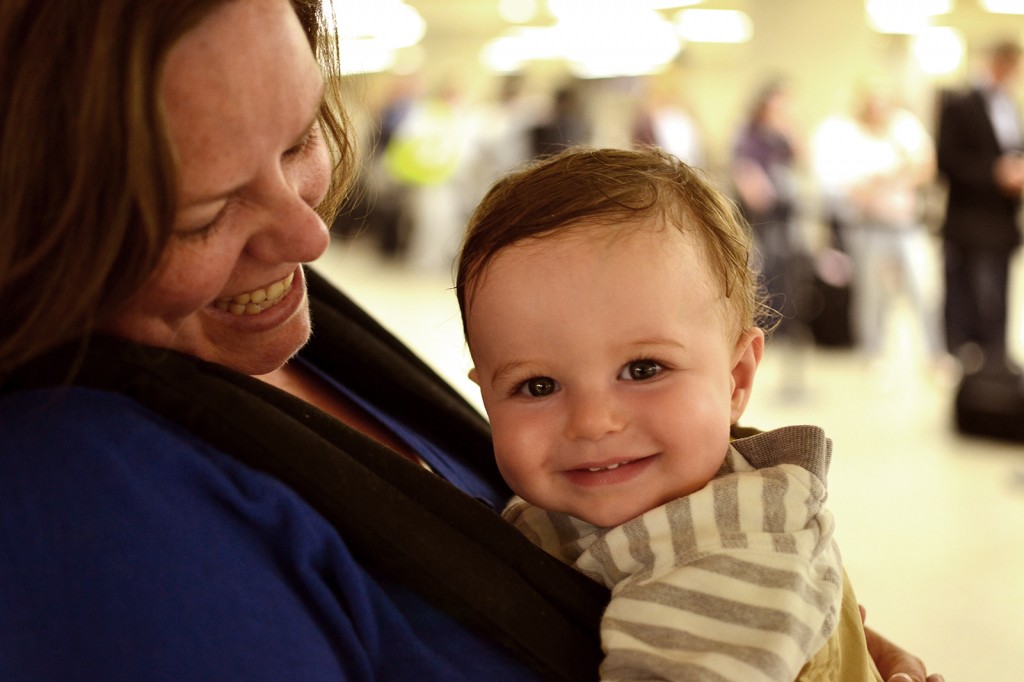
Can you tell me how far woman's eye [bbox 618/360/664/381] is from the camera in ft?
3.63

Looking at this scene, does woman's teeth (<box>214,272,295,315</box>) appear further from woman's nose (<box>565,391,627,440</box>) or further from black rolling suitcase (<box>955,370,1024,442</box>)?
black rolling suitcase (<box>955,370,1024,442</box>)

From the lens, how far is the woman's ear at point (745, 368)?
123cm

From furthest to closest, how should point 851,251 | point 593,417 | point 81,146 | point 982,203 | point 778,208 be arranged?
1. point 851,251
2. point 778,208
3. point 982,203
4. point 593,417
5. point 81,146

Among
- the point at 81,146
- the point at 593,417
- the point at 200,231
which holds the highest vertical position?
the point at 81,146

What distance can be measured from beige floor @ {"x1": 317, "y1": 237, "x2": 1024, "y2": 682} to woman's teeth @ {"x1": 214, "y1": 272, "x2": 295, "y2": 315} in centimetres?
97

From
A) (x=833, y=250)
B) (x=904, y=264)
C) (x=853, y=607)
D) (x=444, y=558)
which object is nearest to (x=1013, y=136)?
(x=904, y=264)

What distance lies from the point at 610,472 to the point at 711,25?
1806 centimetres

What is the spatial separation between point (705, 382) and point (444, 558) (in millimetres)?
348

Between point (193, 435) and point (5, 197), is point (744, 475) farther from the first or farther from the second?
point (5, 197)

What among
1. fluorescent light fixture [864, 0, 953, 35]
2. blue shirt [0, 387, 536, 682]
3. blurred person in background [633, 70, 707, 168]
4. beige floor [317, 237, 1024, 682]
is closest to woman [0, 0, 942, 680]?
blue shirt [0, 387, 536, 682]

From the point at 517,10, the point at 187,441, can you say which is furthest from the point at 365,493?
the point at 517,10

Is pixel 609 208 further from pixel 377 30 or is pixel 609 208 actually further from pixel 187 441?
pixel 377 30

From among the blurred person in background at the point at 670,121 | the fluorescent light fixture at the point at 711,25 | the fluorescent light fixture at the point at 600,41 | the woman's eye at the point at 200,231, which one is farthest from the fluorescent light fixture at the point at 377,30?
the fluorescent light fixture at the point at 711,25

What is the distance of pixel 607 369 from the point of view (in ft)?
3.58
